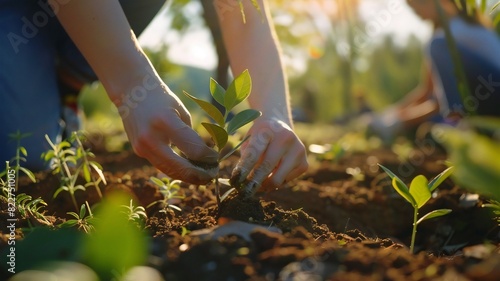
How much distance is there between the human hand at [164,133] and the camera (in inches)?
52.2

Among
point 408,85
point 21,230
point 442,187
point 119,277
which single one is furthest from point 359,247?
point 408,85

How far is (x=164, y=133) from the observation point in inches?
53.1

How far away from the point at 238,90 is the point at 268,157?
24 centimetres

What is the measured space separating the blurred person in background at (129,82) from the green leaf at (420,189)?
0.37 m

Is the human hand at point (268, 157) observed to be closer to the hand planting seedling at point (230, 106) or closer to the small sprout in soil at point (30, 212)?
the hand planting seedling at point (230, 106)

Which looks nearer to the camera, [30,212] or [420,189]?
[420,189]

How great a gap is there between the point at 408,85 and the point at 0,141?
88.1 feet

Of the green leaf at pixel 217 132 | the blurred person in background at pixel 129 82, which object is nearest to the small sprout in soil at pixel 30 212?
the blurred person in background at pixel 129 82

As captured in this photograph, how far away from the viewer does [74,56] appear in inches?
102

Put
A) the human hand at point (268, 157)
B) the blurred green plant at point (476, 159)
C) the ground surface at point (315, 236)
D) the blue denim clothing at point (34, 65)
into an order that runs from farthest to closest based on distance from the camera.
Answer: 1. the blue denim clothing at point (34, 65)
2. the human hand at point (268, 157)
3. the ground surface at point (315, 236)
4. the blurred green plant at point (476, 159)

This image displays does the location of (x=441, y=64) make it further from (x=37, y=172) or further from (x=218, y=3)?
(x=37, y=172)

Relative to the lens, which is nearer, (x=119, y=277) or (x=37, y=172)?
(x=119, y=277)

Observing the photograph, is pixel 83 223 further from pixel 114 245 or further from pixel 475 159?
pixel 475 159

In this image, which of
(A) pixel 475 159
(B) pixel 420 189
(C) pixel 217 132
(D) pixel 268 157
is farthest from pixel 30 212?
(A) pixel 475 159
